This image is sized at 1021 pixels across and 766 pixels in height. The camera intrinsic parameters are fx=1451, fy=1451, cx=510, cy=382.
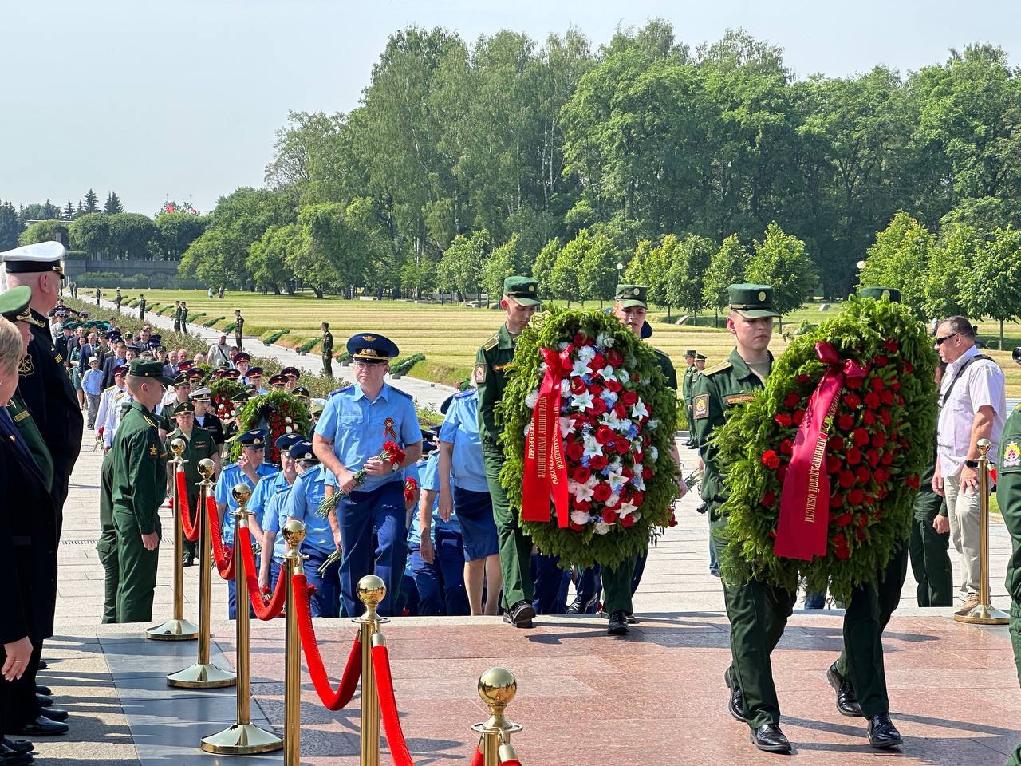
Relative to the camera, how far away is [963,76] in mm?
97000

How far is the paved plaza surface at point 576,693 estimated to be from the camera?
6.12 metres

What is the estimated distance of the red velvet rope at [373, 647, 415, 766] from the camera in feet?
12.9

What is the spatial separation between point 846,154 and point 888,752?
3741 inches

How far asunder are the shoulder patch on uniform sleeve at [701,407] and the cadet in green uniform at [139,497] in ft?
12.7

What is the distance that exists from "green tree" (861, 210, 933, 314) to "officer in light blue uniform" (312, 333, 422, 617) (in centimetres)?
5288

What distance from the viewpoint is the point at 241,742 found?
6039 millimetres

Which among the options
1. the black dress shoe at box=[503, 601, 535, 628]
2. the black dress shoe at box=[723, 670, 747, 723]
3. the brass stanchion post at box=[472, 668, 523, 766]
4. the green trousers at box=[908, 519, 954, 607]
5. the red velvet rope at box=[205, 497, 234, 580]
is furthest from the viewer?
the green trousers at box=[908, 519, 954, 607]

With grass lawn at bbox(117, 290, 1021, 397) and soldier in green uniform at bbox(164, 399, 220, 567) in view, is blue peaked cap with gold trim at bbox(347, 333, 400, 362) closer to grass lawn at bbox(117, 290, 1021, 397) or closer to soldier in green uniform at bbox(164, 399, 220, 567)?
soldier in green uniform at bbox(164, 399, 220, 567)

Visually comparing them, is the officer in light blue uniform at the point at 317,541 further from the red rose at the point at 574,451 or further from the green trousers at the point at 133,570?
the red rose at the point at 574,451

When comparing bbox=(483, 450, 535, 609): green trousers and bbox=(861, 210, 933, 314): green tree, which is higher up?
bbox=(861, 210, 933, 314): green tree

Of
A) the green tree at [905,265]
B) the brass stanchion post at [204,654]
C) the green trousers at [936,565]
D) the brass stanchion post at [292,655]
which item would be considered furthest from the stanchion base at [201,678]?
the green tree at [905,265]

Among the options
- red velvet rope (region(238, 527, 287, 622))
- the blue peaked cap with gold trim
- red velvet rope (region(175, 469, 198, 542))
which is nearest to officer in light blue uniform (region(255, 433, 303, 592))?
red velvet rope (region(175, 469, 198, 542))

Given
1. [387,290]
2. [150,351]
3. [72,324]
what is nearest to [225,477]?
[150,351]

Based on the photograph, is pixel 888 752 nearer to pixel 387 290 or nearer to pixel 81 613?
pixel 81 613
